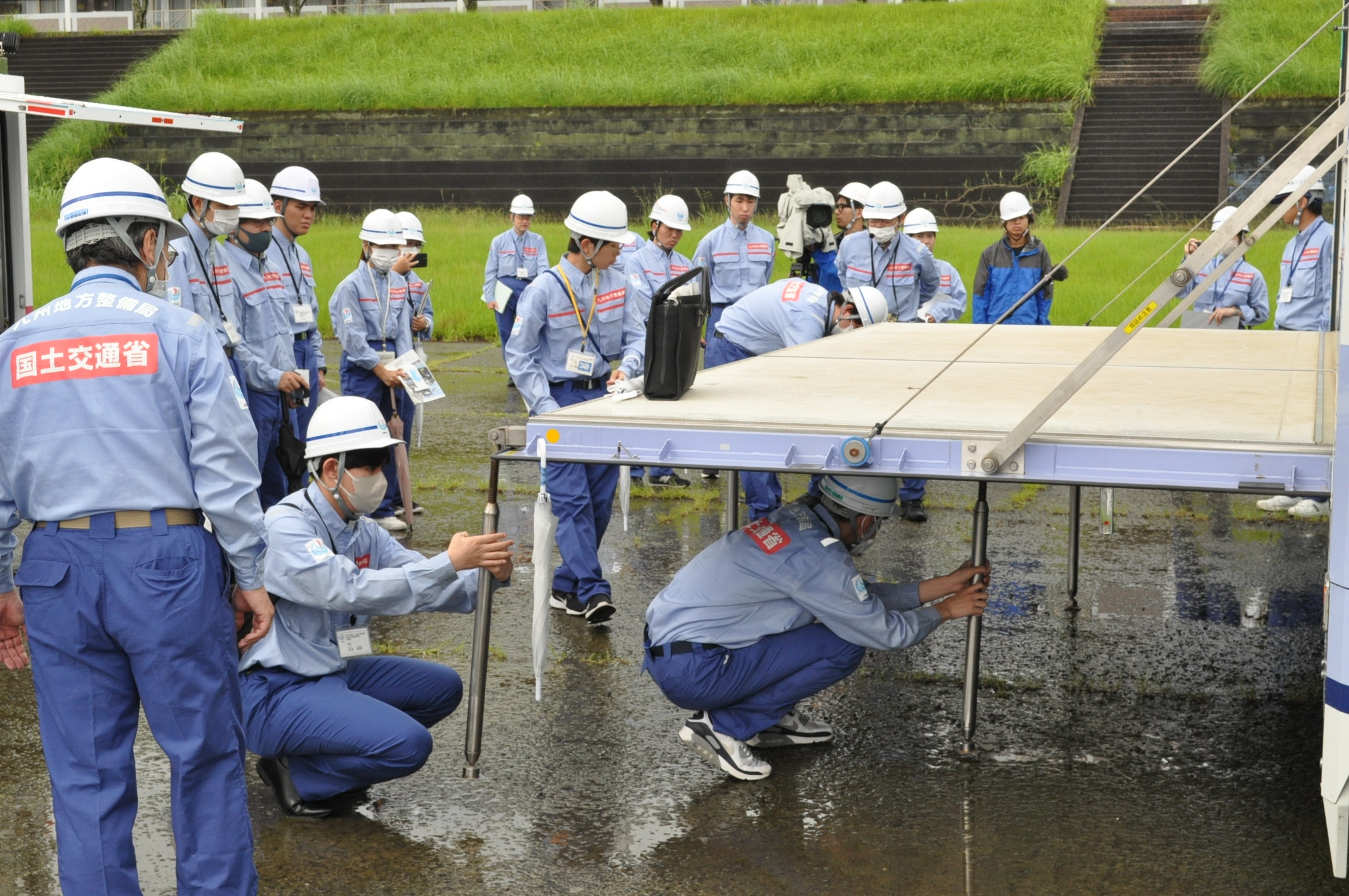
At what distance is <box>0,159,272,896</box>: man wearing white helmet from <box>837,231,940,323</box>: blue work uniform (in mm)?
6836

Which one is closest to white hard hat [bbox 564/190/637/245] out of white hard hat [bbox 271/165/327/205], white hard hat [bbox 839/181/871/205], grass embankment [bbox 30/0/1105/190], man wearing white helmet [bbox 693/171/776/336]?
white hard hat [bbox 271/165/327/205]

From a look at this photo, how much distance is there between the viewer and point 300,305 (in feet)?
25.7

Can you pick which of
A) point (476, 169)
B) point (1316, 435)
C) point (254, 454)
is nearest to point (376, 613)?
point (254, 454)

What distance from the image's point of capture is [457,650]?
6.09m

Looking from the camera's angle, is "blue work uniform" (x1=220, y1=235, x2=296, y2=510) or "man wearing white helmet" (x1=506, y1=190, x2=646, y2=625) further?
"blue work uniform" (x1=220, y1=235, x2=296, y2=510)

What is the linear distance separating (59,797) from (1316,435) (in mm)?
3343

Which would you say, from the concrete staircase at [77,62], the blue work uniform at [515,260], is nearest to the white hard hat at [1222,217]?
the blue work uniform at [515,260]

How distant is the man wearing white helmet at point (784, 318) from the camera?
7805 mm

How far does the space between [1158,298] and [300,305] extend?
5448mm

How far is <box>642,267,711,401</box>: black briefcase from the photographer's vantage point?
450 centimetres

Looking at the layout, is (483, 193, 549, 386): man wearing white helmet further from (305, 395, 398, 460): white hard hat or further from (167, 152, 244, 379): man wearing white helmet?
(305, 395, 398, 460): white hard hat

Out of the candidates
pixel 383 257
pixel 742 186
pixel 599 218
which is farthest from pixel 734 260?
pixel 599 218

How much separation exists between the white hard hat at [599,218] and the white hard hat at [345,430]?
2.31 metres

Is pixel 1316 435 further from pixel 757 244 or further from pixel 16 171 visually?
pixel 16 171
